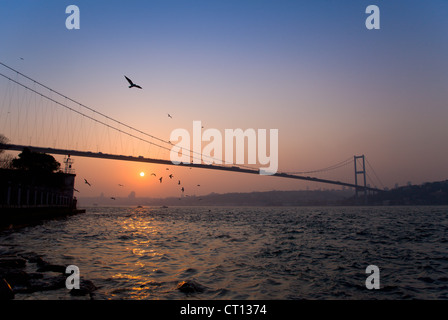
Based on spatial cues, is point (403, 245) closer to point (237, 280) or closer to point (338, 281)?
point (338, 281)

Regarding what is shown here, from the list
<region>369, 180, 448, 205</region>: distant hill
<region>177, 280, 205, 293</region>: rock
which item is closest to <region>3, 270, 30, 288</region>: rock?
<region>177, 280, 205, 293</region>: rock

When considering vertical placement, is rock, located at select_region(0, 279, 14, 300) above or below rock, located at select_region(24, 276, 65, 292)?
above

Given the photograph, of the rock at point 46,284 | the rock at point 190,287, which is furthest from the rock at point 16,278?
the rock at point 190,287

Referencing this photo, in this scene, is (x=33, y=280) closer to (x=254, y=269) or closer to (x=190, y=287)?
(x=190, y=287)

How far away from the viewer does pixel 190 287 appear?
6852mm

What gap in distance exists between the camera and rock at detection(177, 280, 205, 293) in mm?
6766

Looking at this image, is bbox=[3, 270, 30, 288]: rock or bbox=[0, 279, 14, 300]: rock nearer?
bbox=[0, 279, 14, 300]: rock

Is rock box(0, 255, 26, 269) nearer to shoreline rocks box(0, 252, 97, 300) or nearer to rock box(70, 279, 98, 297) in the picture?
shoreline rocks box(0, 252, 97, 300)

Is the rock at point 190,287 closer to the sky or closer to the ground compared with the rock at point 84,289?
closer to the ground

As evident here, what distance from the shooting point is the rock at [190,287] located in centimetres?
677

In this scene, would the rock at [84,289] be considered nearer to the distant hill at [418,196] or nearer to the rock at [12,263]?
the rock at [12,263]

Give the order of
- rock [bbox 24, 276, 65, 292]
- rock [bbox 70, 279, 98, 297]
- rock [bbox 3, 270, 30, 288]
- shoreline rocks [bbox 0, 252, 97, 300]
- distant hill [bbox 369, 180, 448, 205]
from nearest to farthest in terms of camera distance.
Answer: shoreline rocks [bbox 0, 252, 97, 300], rock [bbox 70, 279, 98, 297], rock [bbox 24, 276, 65, 292], rock [bbox 3, 270, 30, 288], distant hill [bbox 369, 180, 448, 205]

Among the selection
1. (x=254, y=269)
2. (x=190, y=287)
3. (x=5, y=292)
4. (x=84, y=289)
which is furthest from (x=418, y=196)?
(x=5, y=292)

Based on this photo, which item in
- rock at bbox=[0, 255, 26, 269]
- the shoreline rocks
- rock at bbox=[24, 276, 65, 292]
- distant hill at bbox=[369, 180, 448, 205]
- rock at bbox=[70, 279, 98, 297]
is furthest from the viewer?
distant hill at bbox=[369, 180, 448, 205]
